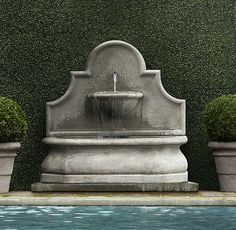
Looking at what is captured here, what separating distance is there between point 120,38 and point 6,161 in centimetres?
310

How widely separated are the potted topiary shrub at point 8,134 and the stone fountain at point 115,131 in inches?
21.2

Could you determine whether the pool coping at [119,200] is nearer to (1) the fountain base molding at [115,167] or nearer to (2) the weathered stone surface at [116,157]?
(1) the fountain base molding at [115,167]

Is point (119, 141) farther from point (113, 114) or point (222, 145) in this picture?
point (222, 145)

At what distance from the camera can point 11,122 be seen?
14375 millimetres

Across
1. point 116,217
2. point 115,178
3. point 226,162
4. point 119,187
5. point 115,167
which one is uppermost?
point 226,162

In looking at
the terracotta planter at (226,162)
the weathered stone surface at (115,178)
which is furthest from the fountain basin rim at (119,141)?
the terracotta planter at (226,162)

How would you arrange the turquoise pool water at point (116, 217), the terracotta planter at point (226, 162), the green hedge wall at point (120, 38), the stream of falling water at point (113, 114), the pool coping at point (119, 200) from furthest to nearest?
1. the green hedge wall at point (120, 38)
2. the stream of falling water at point (113, 114)
3. the terracotta planter at point (226, 162)
4. the pool coping at point (119, 200)
5. the turquoise pool water at point (116, 217)

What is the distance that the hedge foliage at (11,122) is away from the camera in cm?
1429

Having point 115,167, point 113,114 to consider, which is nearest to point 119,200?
point 115,167

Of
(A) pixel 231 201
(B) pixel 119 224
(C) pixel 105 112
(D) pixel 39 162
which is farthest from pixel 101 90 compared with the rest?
(B) pixel 119 224

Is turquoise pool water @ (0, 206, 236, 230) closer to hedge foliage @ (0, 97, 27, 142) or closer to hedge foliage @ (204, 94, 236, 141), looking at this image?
hedge foliage @ (0, 97, 27, 142)

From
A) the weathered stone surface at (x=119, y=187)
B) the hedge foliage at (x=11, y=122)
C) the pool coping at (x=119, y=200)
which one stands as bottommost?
the pool coping at (x=119, y=200)

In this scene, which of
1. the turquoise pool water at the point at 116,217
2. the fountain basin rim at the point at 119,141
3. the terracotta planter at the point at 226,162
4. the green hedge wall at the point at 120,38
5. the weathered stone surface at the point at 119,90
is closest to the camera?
the turquoise pool water at the point at 116,217

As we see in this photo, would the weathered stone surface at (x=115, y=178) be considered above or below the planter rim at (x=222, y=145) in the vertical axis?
below
